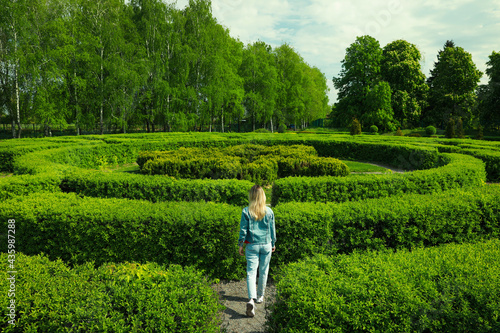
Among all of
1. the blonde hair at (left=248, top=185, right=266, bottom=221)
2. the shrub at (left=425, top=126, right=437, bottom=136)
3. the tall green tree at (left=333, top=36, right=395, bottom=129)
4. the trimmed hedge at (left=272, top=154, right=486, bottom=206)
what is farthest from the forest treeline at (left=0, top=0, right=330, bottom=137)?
the blonde hair at (left=248, top=185, right=266, bottom=221)

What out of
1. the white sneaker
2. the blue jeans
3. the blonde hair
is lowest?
the white sneaker

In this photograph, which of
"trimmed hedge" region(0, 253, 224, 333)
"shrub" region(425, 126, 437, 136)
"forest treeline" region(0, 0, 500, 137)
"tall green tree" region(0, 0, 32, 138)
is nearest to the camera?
"trimmed hedge" region(0, 253, 224, 333)

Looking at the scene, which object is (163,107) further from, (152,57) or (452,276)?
(452,276)

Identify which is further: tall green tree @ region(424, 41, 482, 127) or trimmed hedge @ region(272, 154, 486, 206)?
tall green tree @ region(424, 41, 482, 127)

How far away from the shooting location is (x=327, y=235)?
4953 millimetres

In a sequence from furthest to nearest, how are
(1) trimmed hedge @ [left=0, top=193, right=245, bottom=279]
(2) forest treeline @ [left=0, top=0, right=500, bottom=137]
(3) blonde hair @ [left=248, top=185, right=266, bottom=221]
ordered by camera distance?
Answer: (2) forest treeline @ [left=0, top=0, right=500, bottom=137], (1) trimmed hedge @ [left=0, top=193, right=245, bottom=279], (3) blonde hair @ [left=248, top=185, right=266, bottom=221]

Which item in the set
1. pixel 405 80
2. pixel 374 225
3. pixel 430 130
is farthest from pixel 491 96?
pixel 374 225

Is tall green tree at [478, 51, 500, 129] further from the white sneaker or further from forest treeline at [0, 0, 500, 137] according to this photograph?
the white sneaker

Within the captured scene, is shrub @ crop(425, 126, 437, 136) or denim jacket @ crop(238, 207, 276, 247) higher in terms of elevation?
shrub @ crop(425, 126, 437, 136)

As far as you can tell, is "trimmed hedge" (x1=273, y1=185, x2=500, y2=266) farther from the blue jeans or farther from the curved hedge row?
the blue jeans

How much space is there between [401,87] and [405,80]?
111 cm

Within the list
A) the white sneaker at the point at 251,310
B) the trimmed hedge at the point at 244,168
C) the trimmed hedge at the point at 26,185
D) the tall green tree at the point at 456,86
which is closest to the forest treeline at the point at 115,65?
the trimmed hedge at the point at 244,168

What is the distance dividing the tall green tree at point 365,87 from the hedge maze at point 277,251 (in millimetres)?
29191

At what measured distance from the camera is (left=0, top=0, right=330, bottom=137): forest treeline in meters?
24.5
